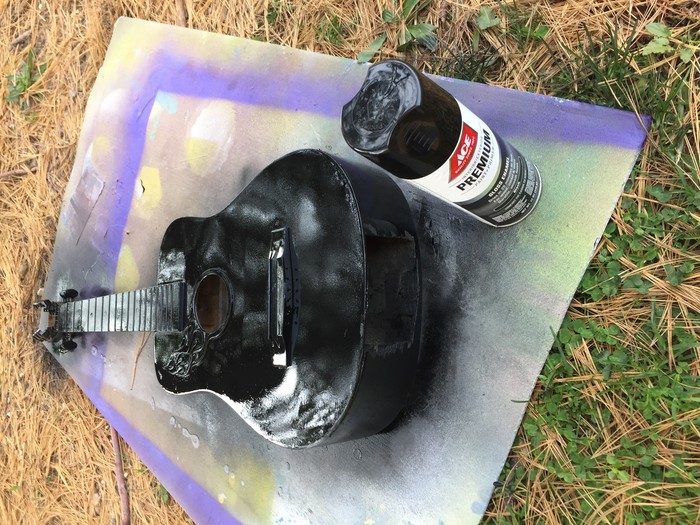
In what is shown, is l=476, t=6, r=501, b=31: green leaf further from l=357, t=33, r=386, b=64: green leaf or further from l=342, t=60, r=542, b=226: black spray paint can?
l=342, t=60, r=542, b=226: black spray paint can

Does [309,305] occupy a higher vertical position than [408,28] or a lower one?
lower

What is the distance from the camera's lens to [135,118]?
7.59 feet

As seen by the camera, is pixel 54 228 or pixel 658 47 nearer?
pixel 658 47

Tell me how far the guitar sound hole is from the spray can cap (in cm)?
77

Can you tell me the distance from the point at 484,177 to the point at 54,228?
216 centimetres

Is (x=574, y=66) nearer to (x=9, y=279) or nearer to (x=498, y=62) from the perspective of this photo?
(x=498, y=62)

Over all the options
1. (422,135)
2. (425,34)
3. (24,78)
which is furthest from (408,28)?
(24,78)

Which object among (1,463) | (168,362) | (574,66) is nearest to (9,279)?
(1,463)

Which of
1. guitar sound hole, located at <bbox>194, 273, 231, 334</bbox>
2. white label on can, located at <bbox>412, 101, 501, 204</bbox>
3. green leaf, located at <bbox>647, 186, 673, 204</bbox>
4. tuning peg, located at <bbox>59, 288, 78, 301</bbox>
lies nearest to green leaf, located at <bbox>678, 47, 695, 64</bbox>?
green leaf, located at <bbox>647, 186, 673, 204</bbox>

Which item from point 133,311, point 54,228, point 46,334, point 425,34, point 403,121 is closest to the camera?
point 403,121

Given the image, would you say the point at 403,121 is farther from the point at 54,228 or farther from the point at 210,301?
the point at 54,228

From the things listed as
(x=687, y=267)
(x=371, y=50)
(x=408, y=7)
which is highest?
(x=408, y=7)

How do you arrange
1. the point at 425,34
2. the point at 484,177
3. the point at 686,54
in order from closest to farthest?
the point at 484,177
the point at 686,54
the point at 425,34

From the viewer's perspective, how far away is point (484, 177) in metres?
1.13
